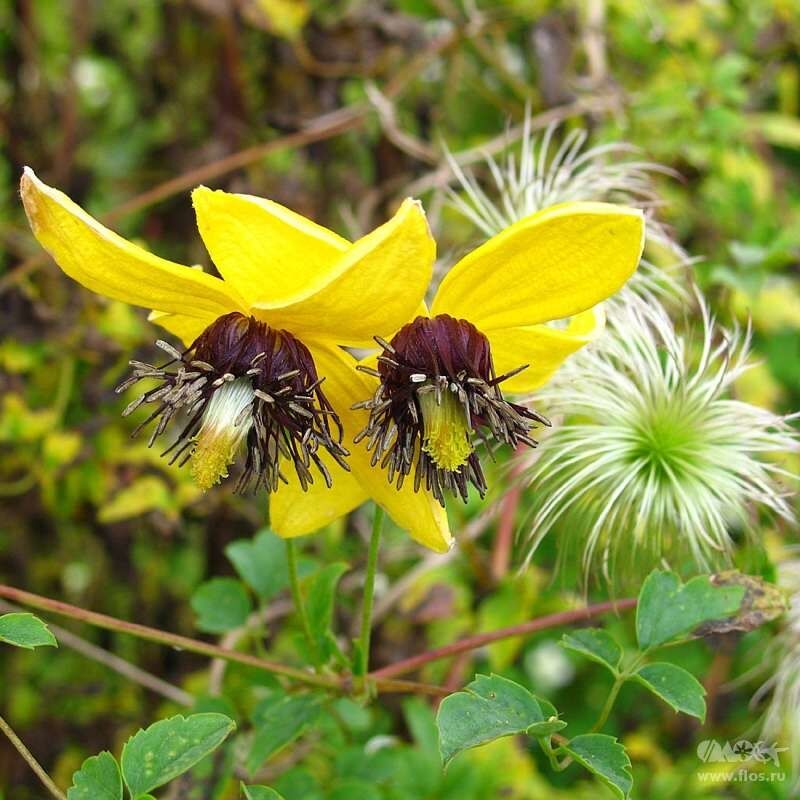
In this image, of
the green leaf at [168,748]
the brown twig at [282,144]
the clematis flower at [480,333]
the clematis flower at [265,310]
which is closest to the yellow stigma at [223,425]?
the clematis flower at [265,310]

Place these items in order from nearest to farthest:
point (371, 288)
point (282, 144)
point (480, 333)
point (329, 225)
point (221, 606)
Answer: point (371, 288)
point (480, 333)
point (221, 606)
point (282, 144)
point (329, 225)

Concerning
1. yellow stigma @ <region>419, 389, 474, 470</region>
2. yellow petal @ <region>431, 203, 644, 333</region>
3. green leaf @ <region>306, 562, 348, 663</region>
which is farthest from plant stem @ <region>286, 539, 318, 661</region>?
yellow petal @ <region>431, 203, 644, 333</region>

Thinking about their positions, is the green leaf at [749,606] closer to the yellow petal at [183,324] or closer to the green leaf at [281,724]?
the green leaf at [281,724]

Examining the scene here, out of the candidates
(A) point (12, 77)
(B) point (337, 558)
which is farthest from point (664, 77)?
(A) point (12, 77)

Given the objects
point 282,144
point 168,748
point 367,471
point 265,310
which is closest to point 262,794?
point 168,748

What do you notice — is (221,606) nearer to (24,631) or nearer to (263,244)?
(24,631)

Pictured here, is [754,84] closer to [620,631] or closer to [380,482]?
[620,631]
